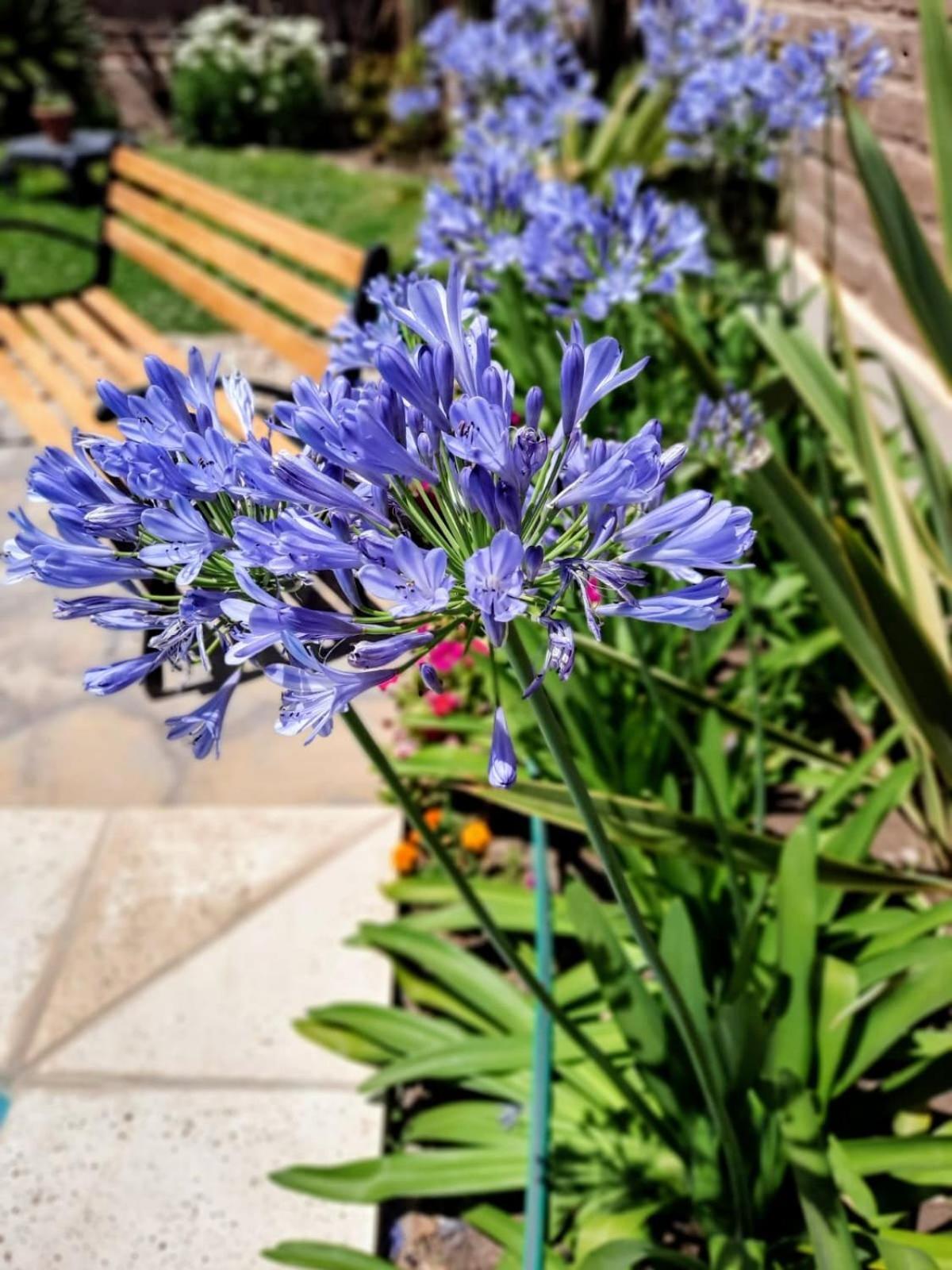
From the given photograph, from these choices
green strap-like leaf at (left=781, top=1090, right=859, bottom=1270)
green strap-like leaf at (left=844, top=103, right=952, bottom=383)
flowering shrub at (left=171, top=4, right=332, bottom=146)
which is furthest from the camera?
flowering shrub at (left=171, top=4, right=332, bottom=146)

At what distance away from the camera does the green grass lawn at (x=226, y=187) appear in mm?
6234

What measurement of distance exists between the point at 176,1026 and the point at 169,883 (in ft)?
1.31

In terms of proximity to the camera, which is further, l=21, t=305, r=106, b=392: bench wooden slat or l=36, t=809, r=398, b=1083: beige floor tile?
l=21, t=305, r=106, b=392: bench wooden slat

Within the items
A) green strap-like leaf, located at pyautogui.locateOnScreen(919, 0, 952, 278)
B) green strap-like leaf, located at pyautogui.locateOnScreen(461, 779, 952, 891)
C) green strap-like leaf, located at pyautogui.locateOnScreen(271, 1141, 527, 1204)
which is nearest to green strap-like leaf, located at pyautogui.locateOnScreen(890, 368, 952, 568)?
green strap-like leaf, located at pyautogui.locateOnScreen(919, 0, 952, 278)

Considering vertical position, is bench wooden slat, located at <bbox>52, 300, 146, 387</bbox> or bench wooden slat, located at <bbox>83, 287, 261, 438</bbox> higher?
bench wooden slat, located at <bbox>83, 287, 261, 438</bbox>

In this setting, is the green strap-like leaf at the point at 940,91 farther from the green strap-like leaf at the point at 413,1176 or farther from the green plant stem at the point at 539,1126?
the green strap-like leaf at the point at 413,1176

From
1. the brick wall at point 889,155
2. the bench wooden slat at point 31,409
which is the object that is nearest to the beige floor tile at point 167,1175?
the bench wooden slat at point 31,409

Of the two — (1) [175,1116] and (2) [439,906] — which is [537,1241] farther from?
(2) [439,906]

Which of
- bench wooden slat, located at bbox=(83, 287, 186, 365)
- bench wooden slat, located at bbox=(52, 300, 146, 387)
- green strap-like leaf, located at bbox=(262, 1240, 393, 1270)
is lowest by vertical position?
green strap-like leaf, located at bbox=(262, 1240, 393, 1270)

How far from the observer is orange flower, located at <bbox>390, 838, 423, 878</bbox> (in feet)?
7.31

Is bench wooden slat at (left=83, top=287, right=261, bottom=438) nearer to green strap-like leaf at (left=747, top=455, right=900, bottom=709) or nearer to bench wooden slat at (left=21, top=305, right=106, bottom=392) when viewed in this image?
bench wooden slat at (left=21, top=305, right=106, bottom=392)

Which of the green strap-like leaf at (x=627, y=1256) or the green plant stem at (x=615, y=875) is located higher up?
the green plant stem at (x=615, y=875)

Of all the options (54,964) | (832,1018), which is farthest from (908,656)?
(54,964)

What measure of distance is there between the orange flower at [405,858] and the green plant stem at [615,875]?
100cm
